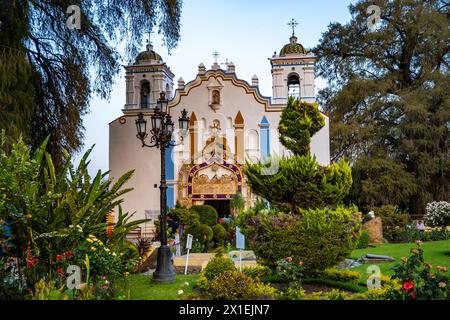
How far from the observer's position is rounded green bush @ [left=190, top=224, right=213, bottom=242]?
50.6 feet

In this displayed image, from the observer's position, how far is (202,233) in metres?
15.4

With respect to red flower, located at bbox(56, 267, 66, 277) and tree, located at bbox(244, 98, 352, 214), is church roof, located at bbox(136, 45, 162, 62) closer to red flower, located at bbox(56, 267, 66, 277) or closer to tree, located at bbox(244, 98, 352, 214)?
tree, located at bbox(244, 98, 352, 214)

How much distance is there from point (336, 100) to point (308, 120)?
16175mm

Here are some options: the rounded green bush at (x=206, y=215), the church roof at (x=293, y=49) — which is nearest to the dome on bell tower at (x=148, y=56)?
the church roof at (x=293, y=49)

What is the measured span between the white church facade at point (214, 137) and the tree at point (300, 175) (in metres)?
13.4

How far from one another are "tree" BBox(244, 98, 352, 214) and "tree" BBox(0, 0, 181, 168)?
6.46 metres

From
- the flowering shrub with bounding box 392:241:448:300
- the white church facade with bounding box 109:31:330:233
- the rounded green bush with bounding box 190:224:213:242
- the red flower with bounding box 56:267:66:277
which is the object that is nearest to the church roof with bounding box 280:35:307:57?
the white church facade with bounding box 109:31:330:233

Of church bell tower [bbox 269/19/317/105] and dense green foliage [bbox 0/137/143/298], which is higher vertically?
church bell tower [bbox 269/19/317/105]

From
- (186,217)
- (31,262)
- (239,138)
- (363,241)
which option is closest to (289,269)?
(31,262)

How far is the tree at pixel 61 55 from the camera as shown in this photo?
37.4ft

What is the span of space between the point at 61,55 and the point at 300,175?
8.88 meters

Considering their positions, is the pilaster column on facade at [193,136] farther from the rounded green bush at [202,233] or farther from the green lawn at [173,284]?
the green lawn at [173,284]

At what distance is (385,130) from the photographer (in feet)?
78.1

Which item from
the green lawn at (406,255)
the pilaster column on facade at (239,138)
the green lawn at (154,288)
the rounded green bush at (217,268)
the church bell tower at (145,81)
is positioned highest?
the church bell tower at (145,81)
